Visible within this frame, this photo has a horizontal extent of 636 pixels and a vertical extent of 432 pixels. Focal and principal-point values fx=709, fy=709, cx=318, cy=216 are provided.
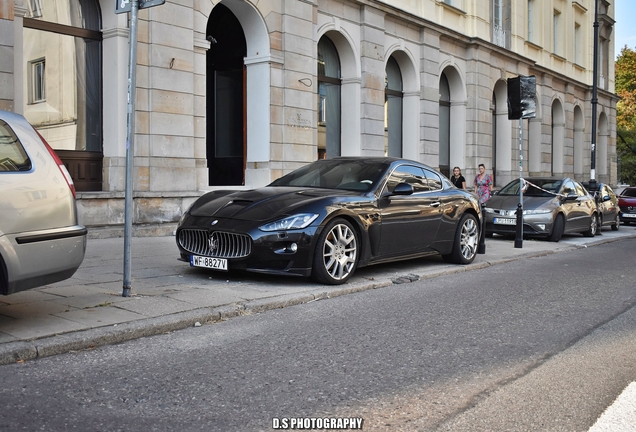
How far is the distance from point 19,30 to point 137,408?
31.9ft

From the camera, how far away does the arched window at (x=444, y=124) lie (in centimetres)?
2567

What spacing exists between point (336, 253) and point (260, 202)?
104cm

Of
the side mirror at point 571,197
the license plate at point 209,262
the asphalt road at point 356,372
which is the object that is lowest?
the asphalt road at point 356,372

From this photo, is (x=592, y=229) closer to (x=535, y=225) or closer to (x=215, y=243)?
(x=535, y=225)

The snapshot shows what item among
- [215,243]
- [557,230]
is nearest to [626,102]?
[557,230]

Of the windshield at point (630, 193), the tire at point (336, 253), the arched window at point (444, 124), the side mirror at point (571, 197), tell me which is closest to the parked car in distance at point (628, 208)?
the windshield at point (630, 193)

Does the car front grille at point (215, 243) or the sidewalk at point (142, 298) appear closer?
the sidewalk at point (142, 298)

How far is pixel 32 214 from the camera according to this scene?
5059 mm

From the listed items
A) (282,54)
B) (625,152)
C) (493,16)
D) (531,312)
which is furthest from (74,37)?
(625,152)

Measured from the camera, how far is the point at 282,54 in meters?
16.8

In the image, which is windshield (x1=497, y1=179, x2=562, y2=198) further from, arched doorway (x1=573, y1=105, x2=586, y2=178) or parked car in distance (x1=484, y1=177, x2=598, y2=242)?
arched doorway (x1=573, y1=105, x2=586, y2=178)

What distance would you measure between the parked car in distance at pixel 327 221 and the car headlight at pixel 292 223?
0.01 meters

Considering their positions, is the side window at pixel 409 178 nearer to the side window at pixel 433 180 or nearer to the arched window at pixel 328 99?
the side window at pixel 433 180

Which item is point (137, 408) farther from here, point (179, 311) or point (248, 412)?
point (179, 311)
